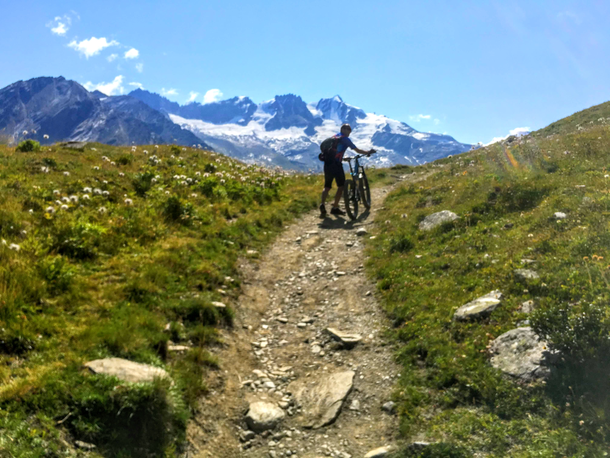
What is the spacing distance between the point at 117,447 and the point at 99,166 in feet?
43.8

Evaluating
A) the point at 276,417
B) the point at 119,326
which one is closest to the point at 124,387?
the point at 119,326

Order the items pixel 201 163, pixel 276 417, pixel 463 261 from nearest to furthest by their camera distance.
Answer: pixel 276 417, pixel 463 261, pixel 201 163

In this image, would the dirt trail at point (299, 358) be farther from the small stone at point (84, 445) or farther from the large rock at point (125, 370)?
the small stone at point (84, 445)

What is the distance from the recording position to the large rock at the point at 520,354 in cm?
490

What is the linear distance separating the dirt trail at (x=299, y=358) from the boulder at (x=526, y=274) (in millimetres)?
2684

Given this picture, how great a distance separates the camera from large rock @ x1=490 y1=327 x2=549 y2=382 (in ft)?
16.1

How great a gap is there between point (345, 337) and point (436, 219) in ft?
21.0

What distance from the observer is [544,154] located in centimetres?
1655

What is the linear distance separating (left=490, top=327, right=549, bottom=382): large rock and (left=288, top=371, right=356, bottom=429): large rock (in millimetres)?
2298

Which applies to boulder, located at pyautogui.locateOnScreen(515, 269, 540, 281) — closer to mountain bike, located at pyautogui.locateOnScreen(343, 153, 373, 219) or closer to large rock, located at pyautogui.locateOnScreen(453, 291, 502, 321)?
large rock, located at pyautogui.locateOnScreen(453, 291, 502, 321)

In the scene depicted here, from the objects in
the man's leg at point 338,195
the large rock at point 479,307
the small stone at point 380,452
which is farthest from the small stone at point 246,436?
the man's leg at point 338,195

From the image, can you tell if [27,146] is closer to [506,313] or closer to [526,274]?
[506,313]

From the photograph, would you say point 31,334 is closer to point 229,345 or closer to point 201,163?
point 229,345

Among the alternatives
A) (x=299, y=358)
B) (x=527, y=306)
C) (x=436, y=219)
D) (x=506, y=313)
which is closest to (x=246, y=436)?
(x=299, y=358)
